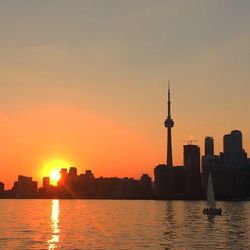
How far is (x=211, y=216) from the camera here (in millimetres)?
196750

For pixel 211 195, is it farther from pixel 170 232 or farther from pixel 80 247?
pixel 80 247

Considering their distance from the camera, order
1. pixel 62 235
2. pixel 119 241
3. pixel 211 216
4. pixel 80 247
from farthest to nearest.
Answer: pixel 211 216 < pixel 62 235 < pixel 119 241 < pixel 80 247

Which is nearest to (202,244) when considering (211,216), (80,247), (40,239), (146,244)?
(146,244)

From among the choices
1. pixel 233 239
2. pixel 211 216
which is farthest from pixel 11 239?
pixel 211 216

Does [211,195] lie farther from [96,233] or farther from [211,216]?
[96,233]

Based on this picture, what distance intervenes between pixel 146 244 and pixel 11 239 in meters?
28.3

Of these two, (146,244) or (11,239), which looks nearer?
(146,244)

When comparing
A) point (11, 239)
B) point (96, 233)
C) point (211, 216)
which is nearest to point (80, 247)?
point (11, 239)

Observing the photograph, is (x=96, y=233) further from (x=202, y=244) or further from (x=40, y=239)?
(x=202, y=244)

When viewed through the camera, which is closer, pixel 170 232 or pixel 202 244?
pixel 202 244

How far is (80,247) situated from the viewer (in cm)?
Result: 9456

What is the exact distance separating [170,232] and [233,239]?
62.7ft

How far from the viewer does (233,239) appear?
358 feet

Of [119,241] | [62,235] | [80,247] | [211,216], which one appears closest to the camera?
[80,247]
